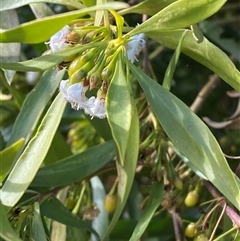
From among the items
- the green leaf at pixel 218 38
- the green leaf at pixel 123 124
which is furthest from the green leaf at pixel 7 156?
the green leaf at pixel 218 38

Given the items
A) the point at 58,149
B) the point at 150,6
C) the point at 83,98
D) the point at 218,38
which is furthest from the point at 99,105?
the point at 218,38

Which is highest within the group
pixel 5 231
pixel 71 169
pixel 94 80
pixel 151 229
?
pixel 94 80

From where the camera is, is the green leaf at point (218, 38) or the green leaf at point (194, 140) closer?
the green leaf at point (194, 140)

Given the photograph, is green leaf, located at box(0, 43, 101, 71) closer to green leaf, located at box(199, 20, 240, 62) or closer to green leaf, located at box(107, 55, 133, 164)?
green leaf, located at box(107, 55, 133, 164)

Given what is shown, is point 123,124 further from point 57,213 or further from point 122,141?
point 57,213

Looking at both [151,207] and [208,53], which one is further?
[151,207]

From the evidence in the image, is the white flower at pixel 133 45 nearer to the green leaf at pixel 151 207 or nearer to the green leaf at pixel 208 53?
the green leaf at pixel 208 53
